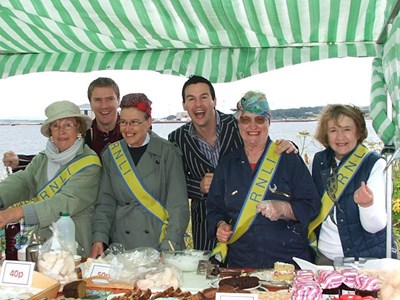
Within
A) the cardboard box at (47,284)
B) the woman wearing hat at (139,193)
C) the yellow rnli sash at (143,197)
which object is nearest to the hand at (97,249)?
the woman wearing hat at (139,193)

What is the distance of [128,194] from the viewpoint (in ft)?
11.3

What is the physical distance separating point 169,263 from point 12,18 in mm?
2347

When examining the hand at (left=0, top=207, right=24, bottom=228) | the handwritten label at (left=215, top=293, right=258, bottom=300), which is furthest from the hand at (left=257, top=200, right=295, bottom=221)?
the hand at (left=0, top=207, right=24, bottom=228)

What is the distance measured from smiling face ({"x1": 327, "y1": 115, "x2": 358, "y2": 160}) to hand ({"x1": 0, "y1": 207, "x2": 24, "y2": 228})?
198 cm

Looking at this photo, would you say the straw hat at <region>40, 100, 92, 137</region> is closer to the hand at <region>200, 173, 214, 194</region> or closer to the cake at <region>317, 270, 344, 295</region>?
the hand at <region>200, 173, 214, 194</region>

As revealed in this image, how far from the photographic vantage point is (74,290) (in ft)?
7.64

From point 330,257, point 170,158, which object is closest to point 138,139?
point 170,158

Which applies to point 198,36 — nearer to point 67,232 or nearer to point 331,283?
point 67,232

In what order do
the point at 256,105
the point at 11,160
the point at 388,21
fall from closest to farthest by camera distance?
1. the point at 256,105
2. the point at 388,21
3. the point at 11,160

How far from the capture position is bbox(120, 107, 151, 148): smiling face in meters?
3.38

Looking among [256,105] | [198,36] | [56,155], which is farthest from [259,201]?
[198,36]

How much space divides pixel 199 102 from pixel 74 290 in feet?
5.94

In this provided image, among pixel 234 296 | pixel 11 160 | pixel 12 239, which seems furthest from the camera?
pixel 11 160

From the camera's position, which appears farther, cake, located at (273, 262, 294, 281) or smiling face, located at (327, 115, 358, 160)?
smiling face, located at (327, 115, 358, 160)
